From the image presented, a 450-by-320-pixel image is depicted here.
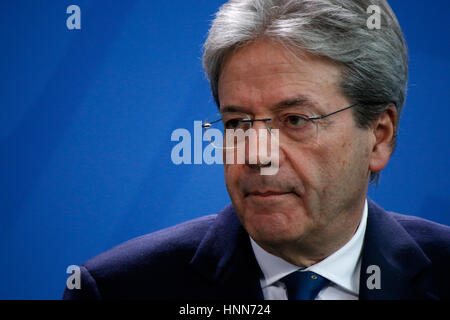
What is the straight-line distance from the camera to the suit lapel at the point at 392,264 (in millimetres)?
1875

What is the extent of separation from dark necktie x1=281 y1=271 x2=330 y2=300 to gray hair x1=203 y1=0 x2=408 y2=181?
1.73 feet

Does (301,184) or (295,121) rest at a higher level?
(295,121)

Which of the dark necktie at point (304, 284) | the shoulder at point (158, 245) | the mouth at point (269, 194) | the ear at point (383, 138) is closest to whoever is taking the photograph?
the mouth at point (269, 194)

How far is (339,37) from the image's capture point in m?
1.78

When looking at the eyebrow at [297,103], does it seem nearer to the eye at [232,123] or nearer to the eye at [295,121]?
the eye at [295,121]

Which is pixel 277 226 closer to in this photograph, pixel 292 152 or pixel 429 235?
pixel 292 152

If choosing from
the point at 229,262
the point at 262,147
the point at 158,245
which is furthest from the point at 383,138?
the point at 158,245

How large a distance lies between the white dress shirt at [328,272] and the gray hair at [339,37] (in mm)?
457

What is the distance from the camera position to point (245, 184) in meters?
1.78

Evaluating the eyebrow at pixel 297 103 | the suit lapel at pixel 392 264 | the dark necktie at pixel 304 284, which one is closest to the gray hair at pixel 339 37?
the eyebrow at pixel 297 103

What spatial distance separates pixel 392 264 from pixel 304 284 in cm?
32

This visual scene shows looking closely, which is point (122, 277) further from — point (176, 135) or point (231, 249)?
point (176, 135)

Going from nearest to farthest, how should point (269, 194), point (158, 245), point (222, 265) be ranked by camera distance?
point (269, 194) → point (222, 265) → point (158, 245)
